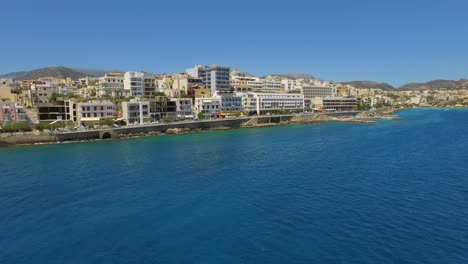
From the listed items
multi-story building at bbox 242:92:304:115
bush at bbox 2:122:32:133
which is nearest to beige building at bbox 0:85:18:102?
bush at bbox 2:122:32:133

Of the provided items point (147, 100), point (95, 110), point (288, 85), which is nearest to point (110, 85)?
point (147, 100)

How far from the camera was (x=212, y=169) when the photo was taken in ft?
102

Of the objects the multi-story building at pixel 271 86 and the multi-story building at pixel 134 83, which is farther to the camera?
the multi-story building at pixel 271 86

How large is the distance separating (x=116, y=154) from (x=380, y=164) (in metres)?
29.4

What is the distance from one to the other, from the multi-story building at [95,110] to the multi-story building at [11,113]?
924 centimetres

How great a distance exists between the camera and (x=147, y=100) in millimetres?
68562

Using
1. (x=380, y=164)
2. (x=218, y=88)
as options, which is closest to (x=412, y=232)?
(x=380, y=164)

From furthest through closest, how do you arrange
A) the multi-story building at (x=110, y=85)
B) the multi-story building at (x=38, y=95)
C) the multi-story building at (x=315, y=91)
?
the multi-story building at (x=315, y=91) → the multi-story building at (x=110, y=85) → the multi-story building at (x=38, y=95)

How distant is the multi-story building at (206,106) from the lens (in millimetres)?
79250

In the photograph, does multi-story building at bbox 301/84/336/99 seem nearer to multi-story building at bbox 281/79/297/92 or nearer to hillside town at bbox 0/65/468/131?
hillside town at bbox 0/65/468/131

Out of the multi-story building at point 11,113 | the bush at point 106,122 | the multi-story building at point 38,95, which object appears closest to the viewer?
the multi-story building at point 11,113

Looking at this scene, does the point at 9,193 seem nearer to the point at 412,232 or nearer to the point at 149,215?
the point at 149,215

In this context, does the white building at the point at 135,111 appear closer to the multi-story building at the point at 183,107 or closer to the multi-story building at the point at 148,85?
the multi-story building at the point at 183,107

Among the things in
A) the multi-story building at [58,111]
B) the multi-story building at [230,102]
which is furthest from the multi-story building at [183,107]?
the multi-story building at [58,111]
